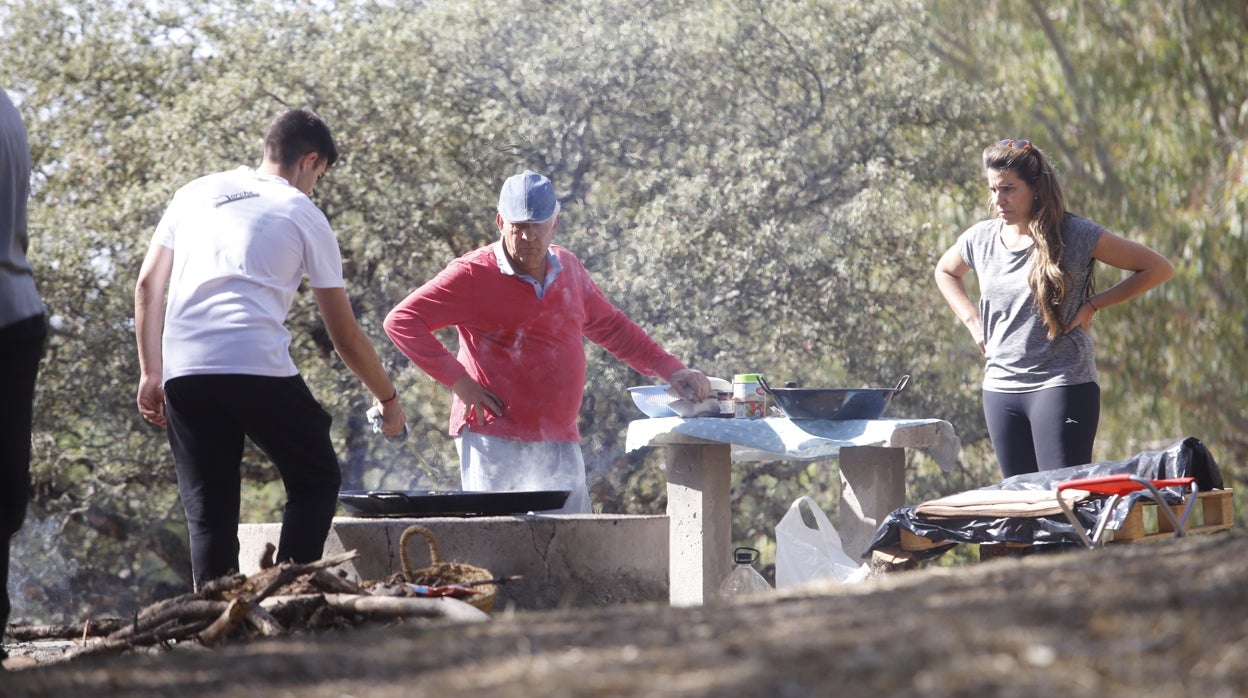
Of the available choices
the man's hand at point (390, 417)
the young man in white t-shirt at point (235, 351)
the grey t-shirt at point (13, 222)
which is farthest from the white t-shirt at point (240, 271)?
the grey t-shirt at point (13, 222)

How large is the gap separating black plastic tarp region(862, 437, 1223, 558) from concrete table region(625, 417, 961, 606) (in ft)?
2.36

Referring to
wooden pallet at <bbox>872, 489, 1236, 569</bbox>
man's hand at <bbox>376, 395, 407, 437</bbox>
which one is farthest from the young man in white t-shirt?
wooden pallet at <bbox>872, 489, 1236, 569</bbox>

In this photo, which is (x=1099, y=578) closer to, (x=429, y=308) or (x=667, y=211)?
(x=429, y=308)

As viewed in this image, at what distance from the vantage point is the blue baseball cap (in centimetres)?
496

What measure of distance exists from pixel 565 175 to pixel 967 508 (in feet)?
20.3

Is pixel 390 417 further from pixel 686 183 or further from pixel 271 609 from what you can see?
pixel 686 183

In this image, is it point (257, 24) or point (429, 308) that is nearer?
point (429, 308)

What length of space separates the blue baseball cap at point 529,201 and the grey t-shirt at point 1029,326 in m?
1.63

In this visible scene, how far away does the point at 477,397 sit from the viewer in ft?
16.3

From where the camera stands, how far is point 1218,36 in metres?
9.98

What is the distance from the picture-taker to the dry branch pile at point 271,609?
122 inches

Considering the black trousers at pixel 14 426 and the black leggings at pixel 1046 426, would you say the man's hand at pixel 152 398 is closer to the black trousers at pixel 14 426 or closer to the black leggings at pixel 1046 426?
the black trousers at pixel 14 426

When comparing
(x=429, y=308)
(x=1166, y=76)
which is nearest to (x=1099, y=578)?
(x=429, y=308)

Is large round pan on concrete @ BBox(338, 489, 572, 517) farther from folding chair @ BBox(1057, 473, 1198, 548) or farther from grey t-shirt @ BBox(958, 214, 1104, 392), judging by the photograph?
folding chair @ BBox(1057, 473, 1198, 548)
